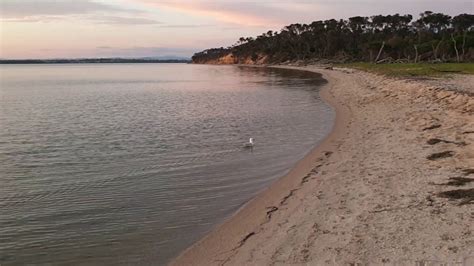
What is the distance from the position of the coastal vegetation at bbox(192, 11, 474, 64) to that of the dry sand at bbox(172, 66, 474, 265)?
59758 millimetres

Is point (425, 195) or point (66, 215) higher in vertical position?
point (425, 195)

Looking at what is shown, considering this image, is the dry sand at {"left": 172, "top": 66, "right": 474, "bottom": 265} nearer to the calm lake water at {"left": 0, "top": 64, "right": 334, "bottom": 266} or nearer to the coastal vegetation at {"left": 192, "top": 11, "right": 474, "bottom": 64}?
the calm lake water at {"left": 0, "top": 64, "right": 334, "bottom": 266}

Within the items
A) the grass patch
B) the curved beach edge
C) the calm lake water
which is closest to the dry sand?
the curved beach edge

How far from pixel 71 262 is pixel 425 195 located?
606cm

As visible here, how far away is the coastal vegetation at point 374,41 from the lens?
72812 millimetres

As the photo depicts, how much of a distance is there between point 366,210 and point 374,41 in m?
97.5

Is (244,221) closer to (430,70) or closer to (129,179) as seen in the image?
(129,179)

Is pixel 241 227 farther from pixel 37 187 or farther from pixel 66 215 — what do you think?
pixel 37 187

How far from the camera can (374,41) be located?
98.8 m

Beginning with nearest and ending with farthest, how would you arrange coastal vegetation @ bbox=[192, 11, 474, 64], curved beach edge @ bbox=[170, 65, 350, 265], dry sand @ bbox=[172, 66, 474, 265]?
dry sand @ bbox=[172, 66, 474, 265]
curved beach edge @ bbox=[170, 65, 350, 265]
coastal vegetation @ bbox=[192, 11, 474, 64]

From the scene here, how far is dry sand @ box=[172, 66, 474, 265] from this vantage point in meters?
6.06

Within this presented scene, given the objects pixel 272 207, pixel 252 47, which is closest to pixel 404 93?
pixel 272 207

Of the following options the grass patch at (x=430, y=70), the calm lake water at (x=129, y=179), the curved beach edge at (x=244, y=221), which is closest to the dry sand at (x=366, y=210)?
the curved beach edge at (x=244, y=221)

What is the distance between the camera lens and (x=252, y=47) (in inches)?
7190
